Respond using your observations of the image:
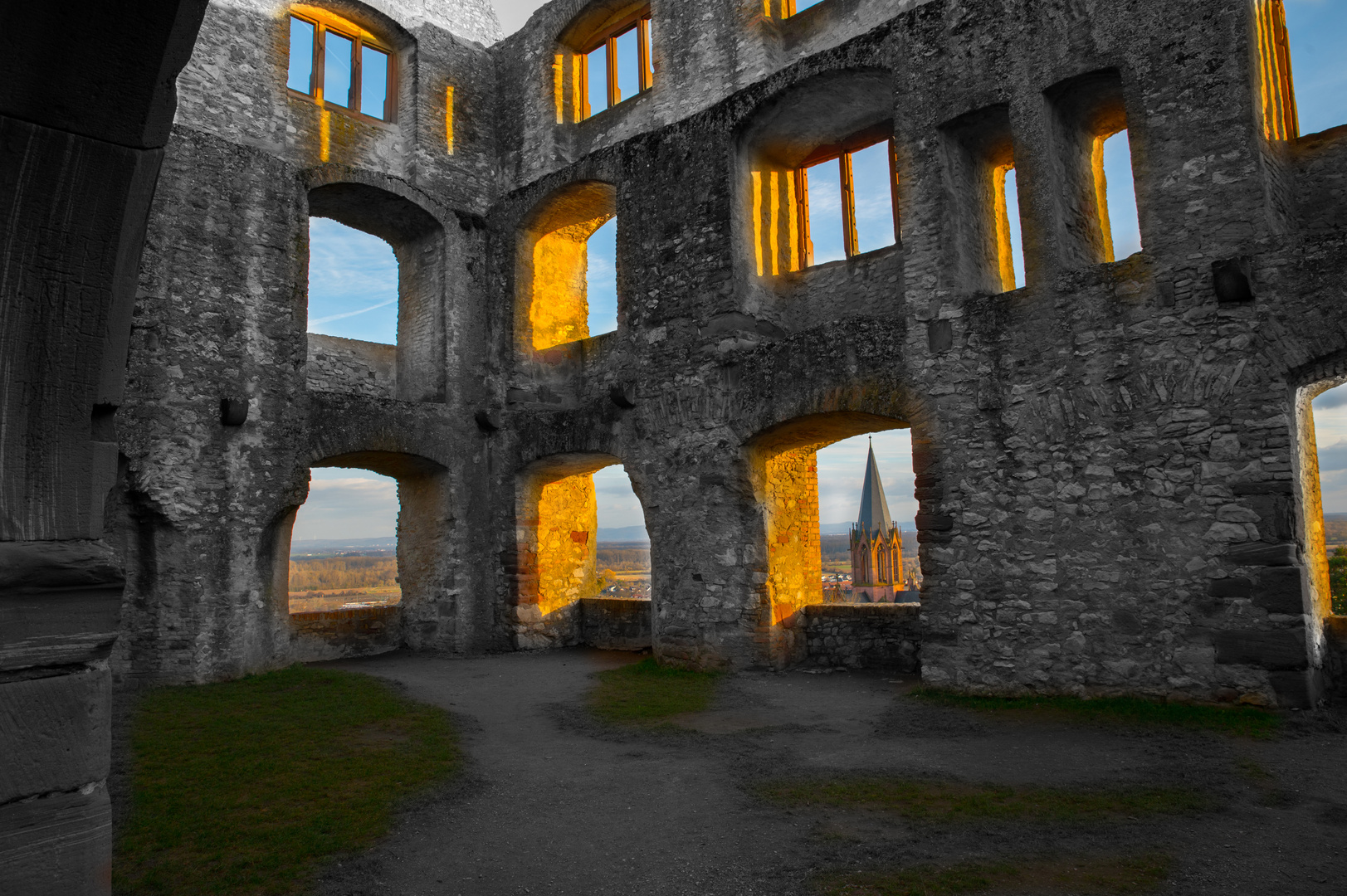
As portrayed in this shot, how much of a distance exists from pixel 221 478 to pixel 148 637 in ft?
5.83

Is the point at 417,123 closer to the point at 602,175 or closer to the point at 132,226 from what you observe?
the point at 602,175

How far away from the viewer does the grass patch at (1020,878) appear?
3596 millimetres

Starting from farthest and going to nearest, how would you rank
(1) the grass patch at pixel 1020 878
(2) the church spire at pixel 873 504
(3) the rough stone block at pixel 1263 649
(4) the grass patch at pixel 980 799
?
1. (2) the church spire at pixel 873 504
2. (3) the rough stone block at pixel 1263 649
3. (4) the grass patch at pixel 980 799
4. (1) the grass patch at pixel 1020 878

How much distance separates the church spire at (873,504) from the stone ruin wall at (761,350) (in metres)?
27.7

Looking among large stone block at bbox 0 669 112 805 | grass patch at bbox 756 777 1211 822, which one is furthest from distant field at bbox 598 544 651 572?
large stone block at bbox 0 669 112 805

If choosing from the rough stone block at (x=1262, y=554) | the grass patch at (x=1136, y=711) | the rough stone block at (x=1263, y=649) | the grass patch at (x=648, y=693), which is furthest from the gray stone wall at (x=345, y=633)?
the rough stone block at (x=1262, y=554)

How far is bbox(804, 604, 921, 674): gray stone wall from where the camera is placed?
923 cm

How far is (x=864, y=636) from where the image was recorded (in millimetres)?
9578

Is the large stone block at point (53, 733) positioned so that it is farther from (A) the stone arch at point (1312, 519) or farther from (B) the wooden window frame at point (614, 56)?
(B) the wooden window frame at point (614, 56)

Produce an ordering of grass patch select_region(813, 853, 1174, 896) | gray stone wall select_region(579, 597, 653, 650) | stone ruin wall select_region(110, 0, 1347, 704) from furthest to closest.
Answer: gray stone wall select_region(579, 597, 653, 650), stone ruin wall select_region(110, 0, 1347, 704), grass patch select_region(813, 853, 1174, 896)

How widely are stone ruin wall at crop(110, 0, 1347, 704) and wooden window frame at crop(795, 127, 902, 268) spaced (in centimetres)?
54

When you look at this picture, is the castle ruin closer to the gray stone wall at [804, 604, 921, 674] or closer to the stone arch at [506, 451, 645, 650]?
the stone arch at [506, 451, 645, 650]

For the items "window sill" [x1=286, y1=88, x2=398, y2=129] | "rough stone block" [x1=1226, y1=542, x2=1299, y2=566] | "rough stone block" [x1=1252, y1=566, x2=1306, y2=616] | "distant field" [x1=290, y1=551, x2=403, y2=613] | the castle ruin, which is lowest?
"distant field" [x1=290, y1=551, x2=403, y2=613]

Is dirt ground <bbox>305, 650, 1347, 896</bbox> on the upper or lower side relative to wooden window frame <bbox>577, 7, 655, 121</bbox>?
lower
